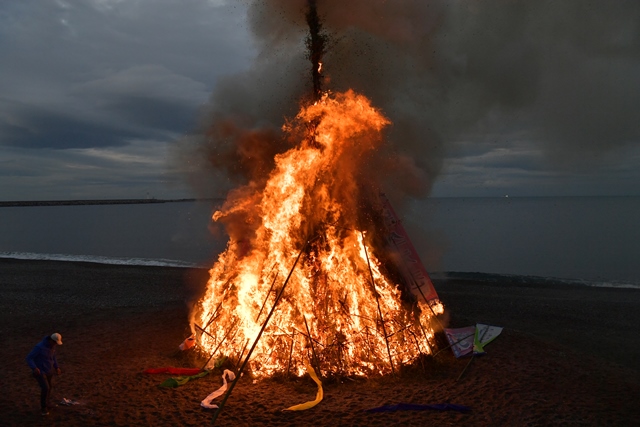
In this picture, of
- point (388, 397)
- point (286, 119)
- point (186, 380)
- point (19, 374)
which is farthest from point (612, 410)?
point (19, 374)

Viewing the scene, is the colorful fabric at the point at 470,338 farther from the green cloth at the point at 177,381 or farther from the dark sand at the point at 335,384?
the green cloth at the point at 177,381

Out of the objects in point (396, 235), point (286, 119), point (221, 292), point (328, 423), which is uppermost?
point (286, 119)

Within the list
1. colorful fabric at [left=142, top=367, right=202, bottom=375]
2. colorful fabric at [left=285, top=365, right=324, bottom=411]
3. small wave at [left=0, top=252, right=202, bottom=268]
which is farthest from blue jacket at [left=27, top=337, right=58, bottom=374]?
small wave at [left=0, top=252, right=202, bottom=268]

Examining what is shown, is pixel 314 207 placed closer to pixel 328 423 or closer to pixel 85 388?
pixel 328 423

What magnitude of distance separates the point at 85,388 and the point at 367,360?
6.52 meters

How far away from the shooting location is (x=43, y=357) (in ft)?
28.1

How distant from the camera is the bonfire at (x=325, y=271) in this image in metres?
10.8

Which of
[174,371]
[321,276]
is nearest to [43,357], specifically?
[174,371]

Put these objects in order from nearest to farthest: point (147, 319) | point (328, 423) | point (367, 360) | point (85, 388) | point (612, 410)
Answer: point (328, 423)
point (612, 410)
point (85, 388)
point (367, 360)
point (147, 319)

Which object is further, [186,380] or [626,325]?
[626,325]

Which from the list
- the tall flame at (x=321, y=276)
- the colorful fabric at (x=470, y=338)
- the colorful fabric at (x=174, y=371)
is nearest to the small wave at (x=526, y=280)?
the colorful fabric at (x=470, y=338)

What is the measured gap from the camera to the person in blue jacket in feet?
27.7

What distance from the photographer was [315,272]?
11.4 m

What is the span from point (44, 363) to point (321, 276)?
20.2 feet
